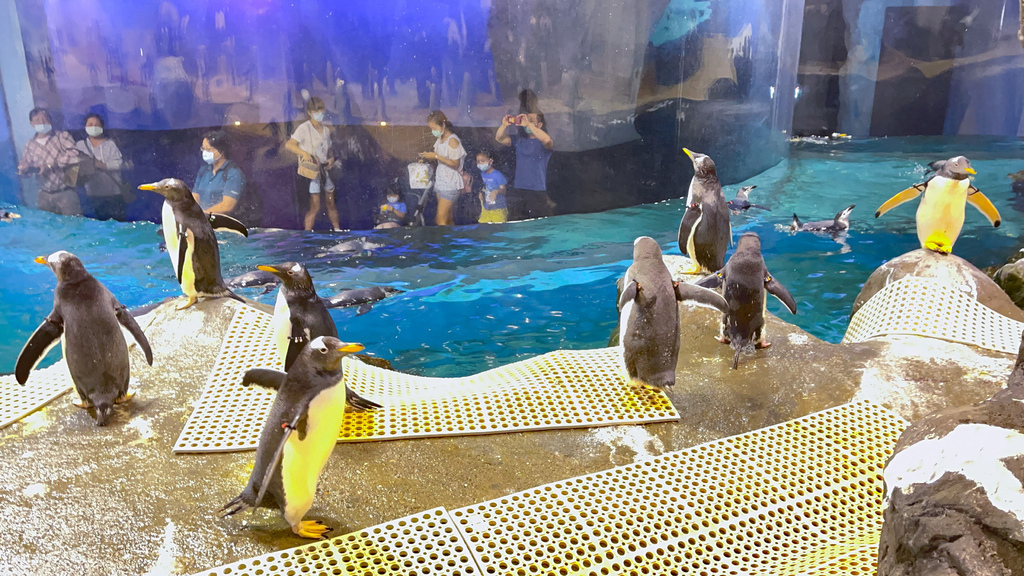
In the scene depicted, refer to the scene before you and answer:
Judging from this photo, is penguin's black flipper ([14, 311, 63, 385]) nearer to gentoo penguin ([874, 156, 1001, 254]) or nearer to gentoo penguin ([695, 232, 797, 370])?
gentoo penguin ([695, 232, 797, 370])

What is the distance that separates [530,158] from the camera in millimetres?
7527

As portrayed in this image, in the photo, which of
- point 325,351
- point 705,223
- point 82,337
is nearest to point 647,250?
point 705,223

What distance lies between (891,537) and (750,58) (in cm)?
783

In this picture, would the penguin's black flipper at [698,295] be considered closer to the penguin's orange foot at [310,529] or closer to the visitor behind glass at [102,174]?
the penguin's orange foot at [310,529]

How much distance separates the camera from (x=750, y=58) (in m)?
8.05

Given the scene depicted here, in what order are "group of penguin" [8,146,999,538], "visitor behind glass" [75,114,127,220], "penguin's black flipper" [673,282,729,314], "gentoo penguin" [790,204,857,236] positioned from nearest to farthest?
"group of penguin" [8,146,999,538]
"penguin's black flipper" [673,282,729,314]
"visitor behind glass" [75,114,127,220]
"gentoo penguin" [790,204,857,236]

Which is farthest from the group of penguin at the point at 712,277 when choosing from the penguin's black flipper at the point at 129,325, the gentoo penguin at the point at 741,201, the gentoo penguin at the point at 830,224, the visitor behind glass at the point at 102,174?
the visitor behind glass at the point at 102,174

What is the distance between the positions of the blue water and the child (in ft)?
0.42

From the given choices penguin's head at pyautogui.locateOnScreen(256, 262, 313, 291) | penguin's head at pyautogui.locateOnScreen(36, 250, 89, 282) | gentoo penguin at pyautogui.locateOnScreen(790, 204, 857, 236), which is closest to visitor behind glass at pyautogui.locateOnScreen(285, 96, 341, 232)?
penguin's head at pyautogui.locateOnScreen(256, 262, 313, 291)

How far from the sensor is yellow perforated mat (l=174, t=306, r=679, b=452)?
9.16ft

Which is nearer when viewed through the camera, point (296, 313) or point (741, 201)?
point (296, 313)

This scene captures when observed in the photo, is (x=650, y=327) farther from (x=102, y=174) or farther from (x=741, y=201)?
(x=741, y=201)

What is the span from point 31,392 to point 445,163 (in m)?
4.88

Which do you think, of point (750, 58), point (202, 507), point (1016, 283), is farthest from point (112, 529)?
point (750, 58)
